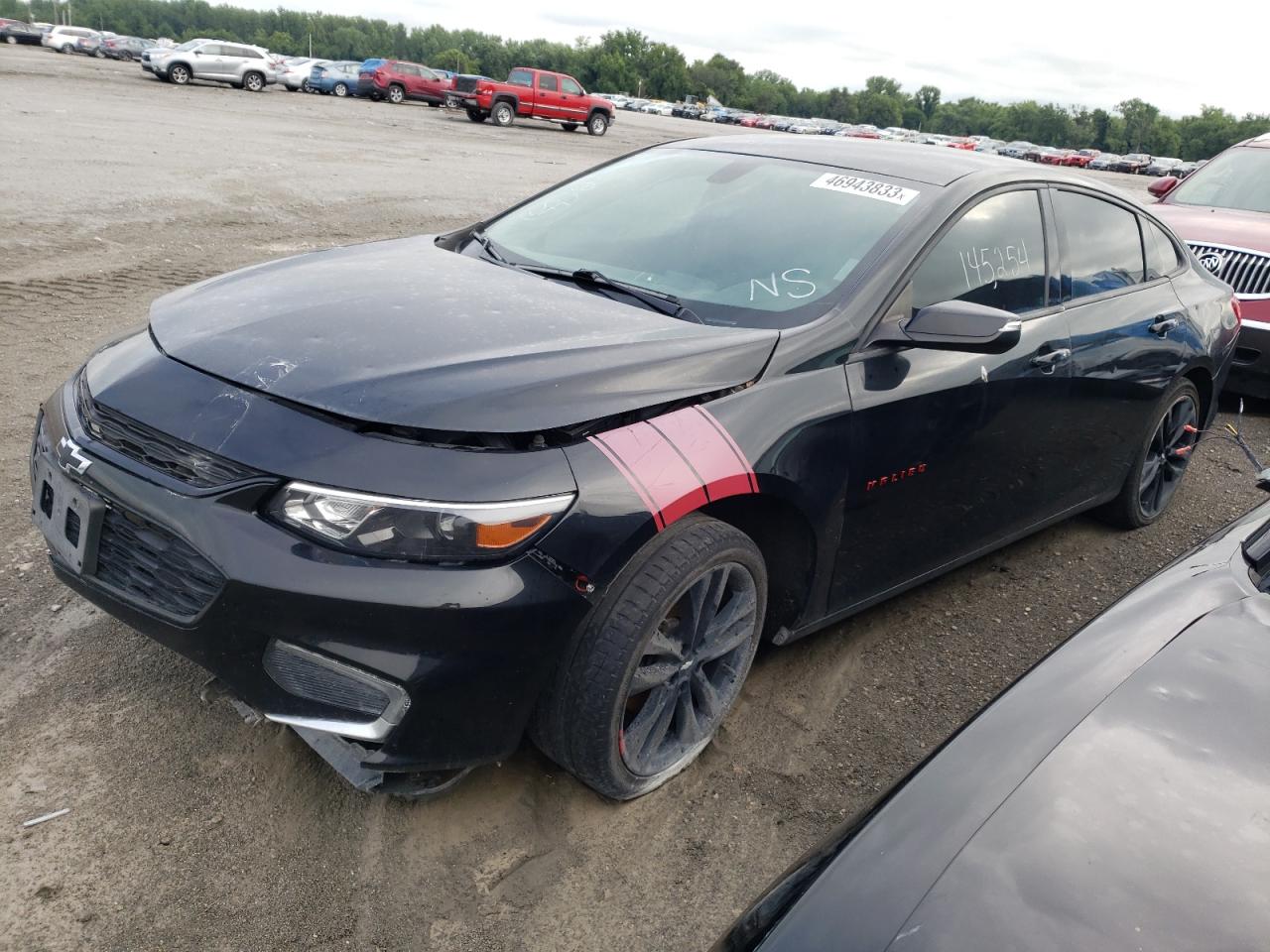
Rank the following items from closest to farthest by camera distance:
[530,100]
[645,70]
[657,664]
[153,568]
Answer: [153,568]
[657,664]
[530,100]
[645,70]

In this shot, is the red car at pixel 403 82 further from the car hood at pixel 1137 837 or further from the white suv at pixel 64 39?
the car hood at pixel 1137 837

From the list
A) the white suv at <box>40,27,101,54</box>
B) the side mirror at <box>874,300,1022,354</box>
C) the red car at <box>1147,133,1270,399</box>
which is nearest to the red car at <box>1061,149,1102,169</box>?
the white suv at <box>40,27,101,54</box>

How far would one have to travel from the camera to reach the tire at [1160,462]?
4527 mm

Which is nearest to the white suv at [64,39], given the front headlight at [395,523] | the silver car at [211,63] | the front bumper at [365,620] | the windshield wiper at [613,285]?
the silver car at [211,63]

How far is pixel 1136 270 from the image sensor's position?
4.29 meters

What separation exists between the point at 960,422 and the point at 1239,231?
514cm

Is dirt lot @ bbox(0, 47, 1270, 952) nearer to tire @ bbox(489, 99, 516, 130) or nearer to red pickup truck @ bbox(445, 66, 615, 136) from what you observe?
red pickup truck @ bbox(445, 66, 615, 136)

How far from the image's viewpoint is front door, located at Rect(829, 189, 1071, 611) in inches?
120

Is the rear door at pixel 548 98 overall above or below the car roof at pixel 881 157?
above

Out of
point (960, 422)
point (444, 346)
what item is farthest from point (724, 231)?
point (444, 346)

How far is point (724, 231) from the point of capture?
3355 mm

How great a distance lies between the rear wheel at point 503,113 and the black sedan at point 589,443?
27.6m

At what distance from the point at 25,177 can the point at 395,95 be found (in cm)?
2735

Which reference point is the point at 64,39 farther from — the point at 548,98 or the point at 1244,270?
the point at 1244,270
